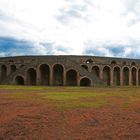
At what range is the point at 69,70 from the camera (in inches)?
1469

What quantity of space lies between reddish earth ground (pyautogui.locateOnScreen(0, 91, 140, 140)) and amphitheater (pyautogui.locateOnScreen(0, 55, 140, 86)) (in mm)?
26039

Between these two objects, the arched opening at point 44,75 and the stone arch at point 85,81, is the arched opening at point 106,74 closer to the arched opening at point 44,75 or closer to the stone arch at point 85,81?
the stone arch at point 85,81

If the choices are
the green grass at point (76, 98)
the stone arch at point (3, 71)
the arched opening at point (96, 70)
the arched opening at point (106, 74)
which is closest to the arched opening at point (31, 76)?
the stone arch at point (3, 71)

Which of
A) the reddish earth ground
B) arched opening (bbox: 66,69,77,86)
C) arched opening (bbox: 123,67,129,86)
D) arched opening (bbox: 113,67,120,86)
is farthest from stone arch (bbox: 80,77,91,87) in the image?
the reddish earth ground

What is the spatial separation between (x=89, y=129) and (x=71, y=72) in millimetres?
32371

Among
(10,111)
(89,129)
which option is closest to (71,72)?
(10,111)

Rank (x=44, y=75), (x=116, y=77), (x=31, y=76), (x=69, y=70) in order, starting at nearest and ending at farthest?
(x=69, y=70), (x=31, y=76), (x=44, y=75), (x=116, y=77)

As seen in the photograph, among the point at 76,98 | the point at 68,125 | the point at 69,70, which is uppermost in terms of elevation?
the point at 69,70

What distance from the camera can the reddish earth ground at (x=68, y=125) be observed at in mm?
5918

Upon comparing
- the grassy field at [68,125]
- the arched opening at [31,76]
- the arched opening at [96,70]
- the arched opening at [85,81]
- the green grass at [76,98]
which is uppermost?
the arched opening at [96,70]

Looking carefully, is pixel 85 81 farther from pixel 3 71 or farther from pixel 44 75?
pixel 3 71

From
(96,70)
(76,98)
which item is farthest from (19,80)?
(76,98)

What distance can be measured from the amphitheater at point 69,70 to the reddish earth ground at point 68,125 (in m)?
26.0

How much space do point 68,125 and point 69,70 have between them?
3043cm
